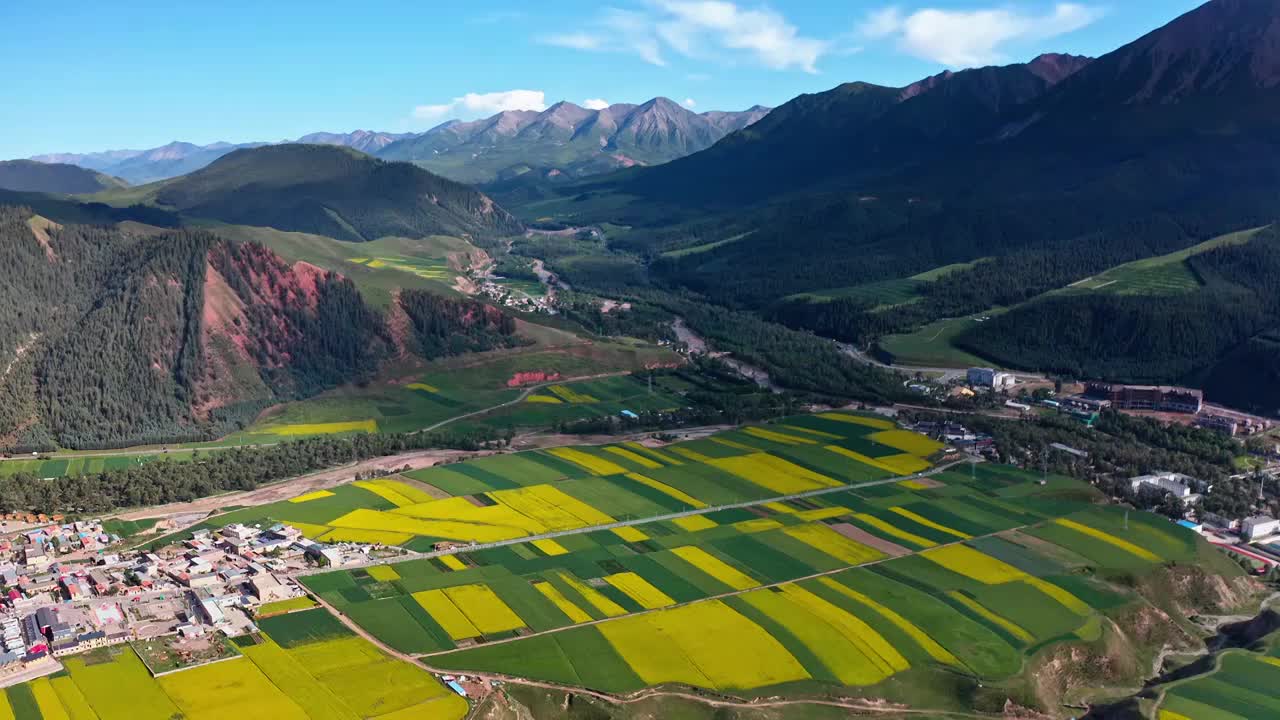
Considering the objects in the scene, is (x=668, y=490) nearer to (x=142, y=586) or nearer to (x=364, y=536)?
(x=364, y=536)

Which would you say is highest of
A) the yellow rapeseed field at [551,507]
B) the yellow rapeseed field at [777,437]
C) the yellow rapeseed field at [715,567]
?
the yellow rapeseed field at [777,437]

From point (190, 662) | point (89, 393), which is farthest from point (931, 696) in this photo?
point (89, 393)

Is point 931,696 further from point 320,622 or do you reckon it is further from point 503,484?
point 503,484

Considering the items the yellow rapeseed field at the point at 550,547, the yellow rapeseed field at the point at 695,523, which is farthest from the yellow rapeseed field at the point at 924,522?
the yellow rapeseed field at the point at 550,547

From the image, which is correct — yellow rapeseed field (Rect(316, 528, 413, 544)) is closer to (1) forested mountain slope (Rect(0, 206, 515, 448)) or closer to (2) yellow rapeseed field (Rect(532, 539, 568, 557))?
(2) yellow rapeseed field (Rect(532, 539, 568, 557))

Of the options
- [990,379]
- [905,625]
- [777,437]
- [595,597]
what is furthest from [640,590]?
[990,379]

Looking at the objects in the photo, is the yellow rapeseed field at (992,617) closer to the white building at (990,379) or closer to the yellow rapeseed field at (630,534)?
the yellow rapeseed field at (630,534)

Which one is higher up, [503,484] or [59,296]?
[59,296]
